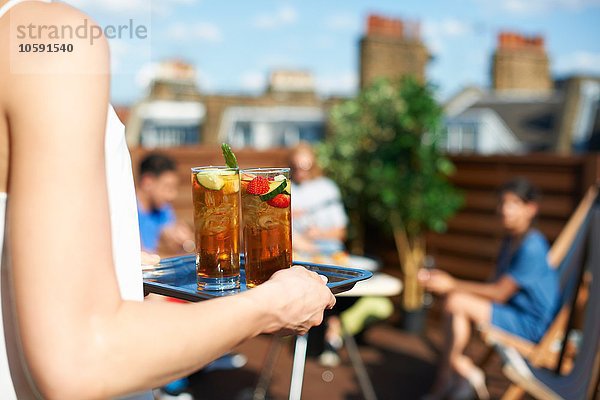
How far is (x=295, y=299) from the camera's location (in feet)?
2.98

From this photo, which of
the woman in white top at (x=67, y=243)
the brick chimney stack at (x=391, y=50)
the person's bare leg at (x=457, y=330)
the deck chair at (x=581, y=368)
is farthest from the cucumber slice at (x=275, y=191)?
the brick chimney stack at (x=391, y=50)

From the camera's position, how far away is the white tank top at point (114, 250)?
792 millimetres

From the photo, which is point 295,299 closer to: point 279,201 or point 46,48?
point 279,201

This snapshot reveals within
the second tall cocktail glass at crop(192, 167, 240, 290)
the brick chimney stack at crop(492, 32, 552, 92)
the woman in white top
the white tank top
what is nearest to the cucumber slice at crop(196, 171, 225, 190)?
the second tall cocktail glass at crop(192, 167, 240, 290)

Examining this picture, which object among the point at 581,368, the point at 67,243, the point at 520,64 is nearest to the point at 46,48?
the point at 67,243

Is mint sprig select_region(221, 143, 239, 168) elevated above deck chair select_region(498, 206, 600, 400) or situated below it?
above

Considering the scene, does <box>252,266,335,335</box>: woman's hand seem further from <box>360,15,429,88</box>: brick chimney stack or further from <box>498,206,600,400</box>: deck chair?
<box>360,15,429,88</box>: brick chimney stack

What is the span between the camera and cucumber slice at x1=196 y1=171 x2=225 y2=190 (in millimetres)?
1139

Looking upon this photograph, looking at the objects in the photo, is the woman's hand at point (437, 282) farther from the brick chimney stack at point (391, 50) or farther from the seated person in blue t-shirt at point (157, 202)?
the brick chimney stack at point (391, 50)

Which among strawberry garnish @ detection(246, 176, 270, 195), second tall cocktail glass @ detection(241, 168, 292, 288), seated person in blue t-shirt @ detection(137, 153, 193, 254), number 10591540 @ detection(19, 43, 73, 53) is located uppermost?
number 10591540 @ detection(19, 43, 73, 53)

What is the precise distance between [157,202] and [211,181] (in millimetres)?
3237

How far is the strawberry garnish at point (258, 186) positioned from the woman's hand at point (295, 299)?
0.25 m

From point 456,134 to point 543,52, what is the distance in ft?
15.3

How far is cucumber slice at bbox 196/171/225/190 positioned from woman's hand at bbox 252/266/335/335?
0.81ft
